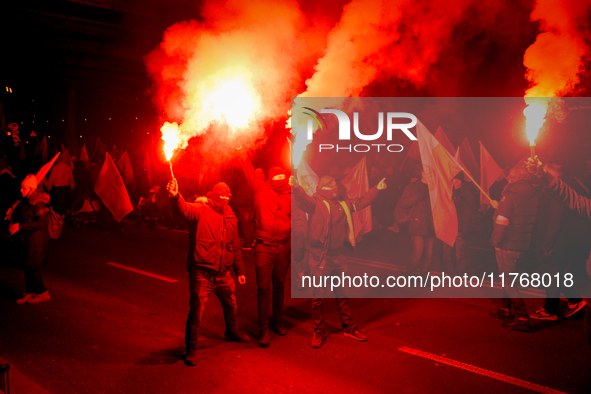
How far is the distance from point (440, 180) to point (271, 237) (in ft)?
15.8

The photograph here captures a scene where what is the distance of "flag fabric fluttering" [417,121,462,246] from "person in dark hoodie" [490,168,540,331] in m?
2.21

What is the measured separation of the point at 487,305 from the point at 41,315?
6653 mm

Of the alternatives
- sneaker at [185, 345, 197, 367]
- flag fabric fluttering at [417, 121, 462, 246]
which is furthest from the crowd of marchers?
flag fabric fluttering at [417, 121, 462, 246]

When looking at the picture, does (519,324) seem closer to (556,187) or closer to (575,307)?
(575,307)

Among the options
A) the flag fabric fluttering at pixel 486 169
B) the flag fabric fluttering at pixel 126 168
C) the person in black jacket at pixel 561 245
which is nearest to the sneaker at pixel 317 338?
the person in black jacket at pixel 561 245

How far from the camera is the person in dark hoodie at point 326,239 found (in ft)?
18.5

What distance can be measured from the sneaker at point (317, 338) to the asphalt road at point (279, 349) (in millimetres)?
85

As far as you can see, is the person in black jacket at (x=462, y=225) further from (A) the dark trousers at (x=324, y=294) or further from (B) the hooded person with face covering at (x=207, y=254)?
(B) the hooded person with face covering at (x=207, y=254)

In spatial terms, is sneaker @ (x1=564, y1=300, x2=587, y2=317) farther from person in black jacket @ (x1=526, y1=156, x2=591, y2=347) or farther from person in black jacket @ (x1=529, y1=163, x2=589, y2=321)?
person in black jacket @ (x1=526, y1=156, x2=591, y2=347)

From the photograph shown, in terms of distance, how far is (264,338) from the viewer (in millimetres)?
5477

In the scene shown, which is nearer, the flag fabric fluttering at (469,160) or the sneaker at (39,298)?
the sneaker at (39,298)

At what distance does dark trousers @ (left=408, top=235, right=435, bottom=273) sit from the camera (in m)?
8.87

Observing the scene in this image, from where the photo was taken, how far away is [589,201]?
5879mm

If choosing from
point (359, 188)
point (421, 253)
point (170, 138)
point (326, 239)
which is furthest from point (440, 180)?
point (170, 138)
